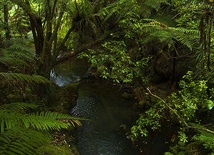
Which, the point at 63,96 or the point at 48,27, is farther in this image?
the point at 63,96

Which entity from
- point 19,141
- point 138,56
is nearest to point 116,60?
point 138,56

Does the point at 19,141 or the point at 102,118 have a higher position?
the point at 19,141

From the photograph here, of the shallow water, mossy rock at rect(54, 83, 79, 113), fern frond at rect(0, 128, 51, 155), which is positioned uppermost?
fern frond at rect(0, 128, 51, 155)

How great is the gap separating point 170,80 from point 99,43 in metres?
2.02

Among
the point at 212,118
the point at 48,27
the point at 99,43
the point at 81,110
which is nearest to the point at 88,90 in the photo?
the point at 81,110

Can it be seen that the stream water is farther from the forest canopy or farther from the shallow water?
the forest canopy

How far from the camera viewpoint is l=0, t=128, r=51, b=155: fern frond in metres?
1.15

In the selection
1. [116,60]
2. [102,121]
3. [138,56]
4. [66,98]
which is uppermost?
[116,60]

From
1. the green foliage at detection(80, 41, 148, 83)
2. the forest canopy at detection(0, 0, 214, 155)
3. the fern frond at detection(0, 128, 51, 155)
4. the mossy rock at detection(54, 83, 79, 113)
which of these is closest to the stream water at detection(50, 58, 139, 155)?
the mossy rock at detection(54, 83, 79, 113)

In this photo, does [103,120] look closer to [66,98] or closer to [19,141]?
[66,98]

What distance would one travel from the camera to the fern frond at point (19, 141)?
115 cm

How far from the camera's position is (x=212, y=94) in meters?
3.55

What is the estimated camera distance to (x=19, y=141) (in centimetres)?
Result: 122

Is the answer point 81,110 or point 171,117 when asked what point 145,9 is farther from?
point 81,110
